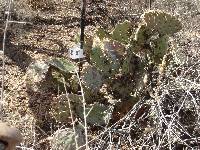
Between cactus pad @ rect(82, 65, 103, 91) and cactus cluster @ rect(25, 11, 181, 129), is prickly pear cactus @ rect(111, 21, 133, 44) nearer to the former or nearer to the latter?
cactus cluster @ rect(25, 11, 181, 129)

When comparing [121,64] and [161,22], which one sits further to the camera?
[121,64]

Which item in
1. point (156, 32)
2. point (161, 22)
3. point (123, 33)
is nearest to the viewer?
point (161, 22)

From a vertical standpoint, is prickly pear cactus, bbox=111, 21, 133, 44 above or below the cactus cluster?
above

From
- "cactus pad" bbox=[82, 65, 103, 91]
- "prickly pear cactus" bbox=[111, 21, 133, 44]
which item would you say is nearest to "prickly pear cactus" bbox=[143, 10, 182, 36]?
"prickly pear cactus" bbox=[111, 21, 133, 44]

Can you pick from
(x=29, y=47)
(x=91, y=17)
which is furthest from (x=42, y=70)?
(x=91, y=17)

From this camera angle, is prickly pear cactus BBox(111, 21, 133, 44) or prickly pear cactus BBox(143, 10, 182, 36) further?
prickly pear cactus BBox(111, 21, 133, 44)

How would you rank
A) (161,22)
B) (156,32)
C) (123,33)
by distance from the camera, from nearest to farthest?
(161,22)
(156,32)
(123,33)

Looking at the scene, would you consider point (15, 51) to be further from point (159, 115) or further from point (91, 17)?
point (159, 115)

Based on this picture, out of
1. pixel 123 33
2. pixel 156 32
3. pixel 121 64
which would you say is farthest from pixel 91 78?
pixel 156 32

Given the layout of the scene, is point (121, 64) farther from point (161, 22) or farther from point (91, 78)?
point (161, 22)

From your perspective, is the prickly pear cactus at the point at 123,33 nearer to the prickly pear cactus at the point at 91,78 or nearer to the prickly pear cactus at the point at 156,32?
the prickly pear cactus at the point at 156,32

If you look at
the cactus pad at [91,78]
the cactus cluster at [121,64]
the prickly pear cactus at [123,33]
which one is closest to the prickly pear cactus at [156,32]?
the cactus cluster at [121,64]

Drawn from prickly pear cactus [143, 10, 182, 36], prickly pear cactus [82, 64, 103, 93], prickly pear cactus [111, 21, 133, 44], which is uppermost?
prickly pear cactus [143, 10, 182, 36]

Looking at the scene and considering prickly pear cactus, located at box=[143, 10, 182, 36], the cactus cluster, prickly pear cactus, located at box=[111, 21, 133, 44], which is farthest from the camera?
prickly pear cactus, located at box=[111, 21, 133, 44]
